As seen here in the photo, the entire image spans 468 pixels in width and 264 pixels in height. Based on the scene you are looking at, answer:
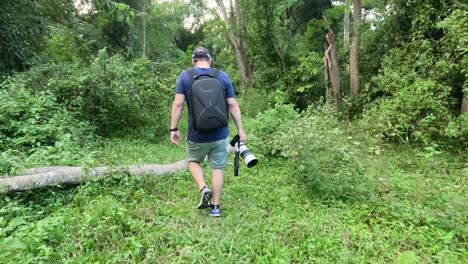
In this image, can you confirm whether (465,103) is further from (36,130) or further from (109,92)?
(36,130)

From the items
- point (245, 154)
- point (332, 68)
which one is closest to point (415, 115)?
point (332, 68)

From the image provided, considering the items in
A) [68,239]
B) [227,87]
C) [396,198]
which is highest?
[227,87]

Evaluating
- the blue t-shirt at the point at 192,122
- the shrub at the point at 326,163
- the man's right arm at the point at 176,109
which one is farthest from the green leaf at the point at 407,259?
the man's right arm at the point at 176,109

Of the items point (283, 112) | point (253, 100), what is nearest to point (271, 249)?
point (283, 112)

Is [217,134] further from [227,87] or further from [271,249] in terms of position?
[271,249]

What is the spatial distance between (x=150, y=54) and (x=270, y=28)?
9264 millimetres

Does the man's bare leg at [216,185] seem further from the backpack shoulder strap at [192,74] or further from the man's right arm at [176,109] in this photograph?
the backpack shoulder strap at [192,74]

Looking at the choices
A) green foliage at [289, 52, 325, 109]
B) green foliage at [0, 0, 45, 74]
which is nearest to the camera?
green foliage at [289, 52, 325, 109]

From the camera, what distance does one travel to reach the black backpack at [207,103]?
2.99 metres

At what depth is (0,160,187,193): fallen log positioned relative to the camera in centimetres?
326

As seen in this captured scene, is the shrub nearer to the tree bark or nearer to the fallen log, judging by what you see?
the fallen log

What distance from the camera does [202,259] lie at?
2486mm

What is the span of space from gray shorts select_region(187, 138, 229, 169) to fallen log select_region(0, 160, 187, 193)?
1.10m

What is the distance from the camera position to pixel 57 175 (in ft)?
11.5
